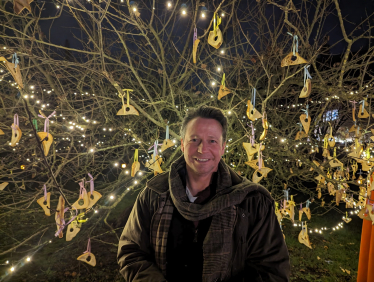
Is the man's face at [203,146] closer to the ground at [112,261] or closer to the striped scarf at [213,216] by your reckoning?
the striped scarf at [213,216]

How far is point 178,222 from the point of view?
4.45ft

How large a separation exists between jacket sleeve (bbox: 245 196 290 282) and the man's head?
36 cm

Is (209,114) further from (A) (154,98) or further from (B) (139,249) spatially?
(A) (154,98)

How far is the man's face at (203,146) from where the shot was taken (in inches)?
55.7

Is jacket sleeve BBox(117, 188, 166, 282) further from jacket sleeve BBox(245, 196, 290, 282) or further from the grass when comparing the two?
the grass

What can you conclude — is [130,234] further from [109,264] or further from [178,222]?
[109,264]

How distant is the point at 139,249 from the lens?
4.61ft

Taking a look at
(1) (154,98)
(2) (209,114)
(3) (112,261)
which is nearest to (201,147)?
(2) (209,114)

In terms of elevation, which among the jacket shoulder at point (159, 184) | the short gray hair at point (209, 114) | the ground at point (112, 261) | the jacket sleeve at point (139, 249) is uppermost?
the short gray hair at point (209, 114)

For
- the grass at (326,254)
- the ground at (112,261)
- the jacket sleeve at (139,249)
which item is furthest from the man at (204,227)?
the grass at (326,254)

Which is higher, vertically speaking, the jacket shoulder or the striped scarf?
the jacket shoulder

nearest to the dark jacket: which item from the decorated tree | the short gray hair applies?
the short gray hair

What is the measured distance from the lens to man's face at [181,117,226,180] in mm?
1416

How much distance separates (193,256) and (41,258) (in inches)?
156
